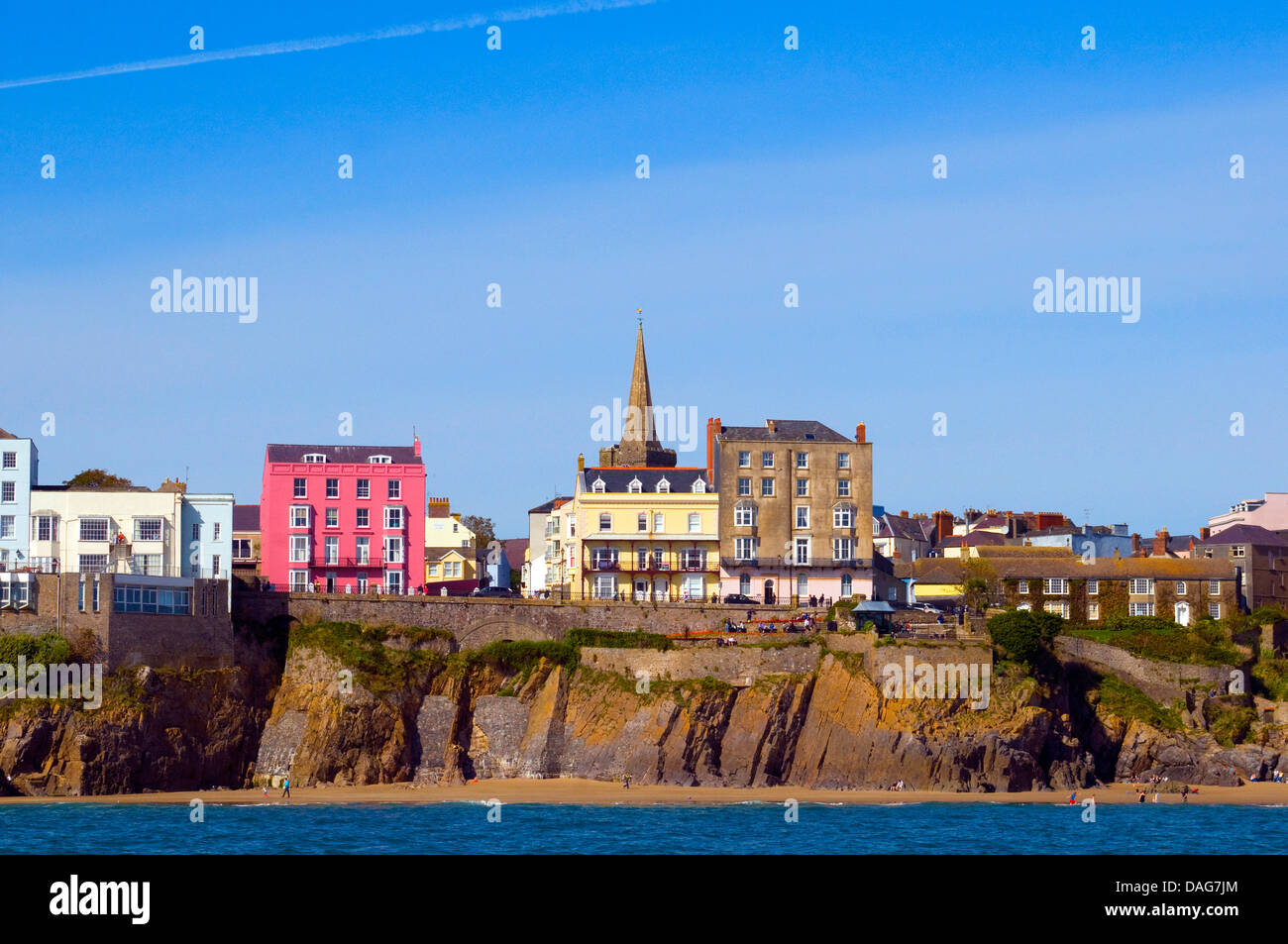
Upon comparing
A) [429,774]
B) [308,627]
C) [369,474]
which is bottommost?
[429,774]

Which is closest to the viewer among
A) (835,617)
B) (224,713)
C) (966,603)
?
(224,713)

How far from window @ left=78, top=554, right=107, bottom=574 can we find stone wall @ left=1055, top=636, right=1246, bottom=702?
5219cm

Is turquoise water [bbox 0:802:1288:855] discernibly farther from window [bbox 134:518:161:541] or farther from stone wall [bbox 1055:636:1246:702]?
window [bbox 134:518:161:541]

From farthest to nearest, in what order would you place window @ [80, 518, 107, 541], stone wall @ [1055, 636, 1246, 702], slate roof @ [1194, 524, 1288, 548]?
slate roof @ [1194, 524, 1288, 548], stone wall @ [1055, 636, 1246, 702], window @ [80, 518, 107, 541]

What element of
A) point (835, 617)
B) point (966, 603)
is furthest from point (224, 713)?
point (966, 603)

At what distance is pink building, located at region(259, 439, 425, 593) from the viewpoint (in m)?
95.0

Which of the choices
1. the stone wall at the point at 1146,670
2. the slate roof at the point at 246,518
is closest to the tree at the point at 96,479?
the slate roof at the point at 246,518

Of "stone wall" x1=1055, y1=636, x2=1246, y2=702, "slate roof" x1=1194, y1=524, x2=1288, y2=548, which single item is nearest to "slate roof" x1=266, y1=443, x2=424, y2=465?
"stone wall" x1=1055, y1=636, x2=1246, y2=702

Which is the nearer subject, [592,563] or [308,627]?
[308,627]

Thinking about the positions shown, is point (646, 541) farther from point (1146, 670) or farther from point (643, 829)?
point (643, 829)

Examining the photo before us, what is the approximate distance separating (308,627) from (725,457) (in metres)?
27.8

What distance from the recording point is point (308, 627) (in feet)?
294
